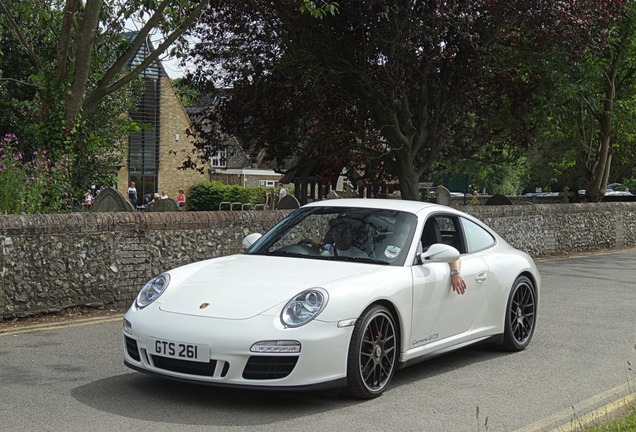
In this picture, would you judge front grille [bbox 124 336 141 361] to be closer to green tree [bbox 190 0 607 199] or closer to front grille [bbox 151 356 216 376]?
front grille [bbox 151 356 216 376]

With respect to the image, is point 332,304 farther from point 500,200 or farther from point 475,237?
point 500,200

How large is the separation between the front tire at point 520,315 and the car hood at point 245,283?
2063 millimetres

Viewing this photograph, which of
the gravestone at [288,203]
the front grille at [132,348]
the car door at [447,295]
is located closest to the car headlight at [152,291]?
the front grille at [132,348]

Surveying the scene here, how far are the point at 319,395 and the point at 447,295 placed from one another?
4.98 ft

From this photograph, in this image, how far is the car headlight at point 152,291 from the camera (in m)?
6.41

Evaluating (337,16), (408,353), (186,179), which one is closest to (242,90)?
(337,16)

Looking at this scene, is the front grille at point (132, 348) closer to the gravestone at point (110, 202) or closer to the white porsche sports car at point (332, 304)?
the white porsche sports car at point (332, 304)

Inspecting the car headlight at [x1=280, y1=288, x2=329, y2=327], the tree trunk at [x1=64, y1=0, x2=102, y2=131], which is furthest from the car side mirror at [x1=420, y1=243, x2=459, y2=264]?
the tree trunk at [x1=64, y1=0, x2=102, y2=131]

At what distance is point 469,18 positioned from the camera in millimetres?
15945

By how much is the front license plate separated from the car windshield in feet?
5.24

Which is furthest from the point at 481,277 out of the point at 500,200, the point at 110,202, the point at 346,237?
the point at 500,200

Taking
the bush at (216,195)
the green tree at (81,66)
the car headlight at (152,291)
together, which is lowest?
the bush at (216,195)

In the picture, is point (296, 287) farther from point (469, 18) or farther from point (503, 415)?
point (469, 18)

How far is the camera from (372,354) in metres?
6.26
